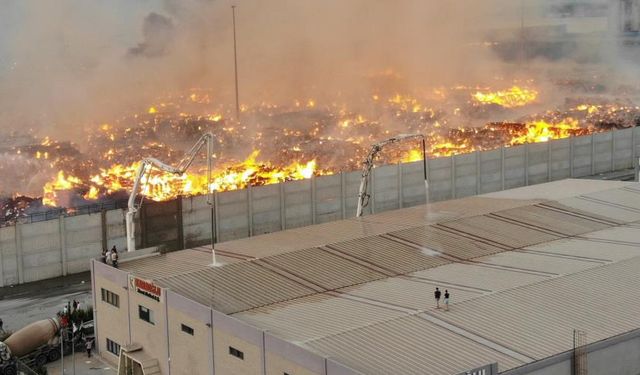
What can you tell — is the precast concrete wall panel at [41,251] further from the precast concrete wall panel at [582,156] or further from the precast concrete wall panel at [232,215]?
the precast concrete wall panel at [582,156]

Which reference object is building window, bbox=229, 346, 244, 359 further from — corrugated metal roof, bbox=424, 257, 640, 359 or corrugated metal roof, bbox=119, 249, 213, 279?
corrugated metal roof, bbox=119, 249, 213, 279

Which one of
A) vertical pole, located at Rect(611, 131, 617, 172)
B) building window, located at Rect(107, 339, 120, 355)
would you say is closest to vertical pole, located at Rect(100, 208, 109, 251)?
building window, located at Rect(107, 339, 120, 355)

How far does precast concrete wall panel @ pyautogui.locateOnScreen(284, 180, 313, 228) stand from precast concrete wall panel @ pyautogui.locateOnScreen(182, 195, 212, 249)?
3.15 meters

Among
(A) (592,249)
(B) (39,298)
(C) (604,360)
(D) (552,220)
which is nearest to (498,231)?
(D) (552,220)

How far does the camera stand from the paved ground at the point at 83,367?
2203 cm

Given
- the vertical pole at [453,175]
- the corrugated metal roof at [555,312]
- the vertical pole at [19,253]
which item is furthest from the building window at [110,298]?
the vertical pole at [453,175]

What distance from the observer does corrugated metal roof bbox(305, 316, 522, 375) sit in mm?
15984

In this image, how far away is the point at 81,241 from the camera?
29656 millimetres

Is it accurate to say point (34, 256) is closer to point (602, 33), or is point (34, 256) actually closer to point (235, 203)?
point (235, 203)

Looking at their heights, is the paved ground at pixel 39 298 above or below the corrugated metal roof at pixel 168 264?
below

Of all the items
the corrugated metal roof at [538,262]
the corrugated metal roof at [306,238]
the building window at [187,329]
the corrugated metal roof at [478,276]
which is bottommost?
the building window at [187,329]

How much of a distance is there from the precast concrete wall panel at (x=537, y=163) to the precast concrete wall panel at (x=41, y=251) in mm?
20171

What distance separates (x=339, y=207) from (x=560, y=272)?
14.5 meters

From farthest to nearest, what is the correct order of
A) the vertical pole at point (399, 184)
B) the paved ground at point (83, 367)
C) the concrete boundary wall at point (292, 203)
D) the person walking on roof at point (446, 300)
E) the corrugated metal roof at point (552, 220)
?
the vertical pole at point (399, 184) → the concrete boundary wall at point (292, 203) → the corrugated metal roof at point (552, 220) → the paved ground at point (83, 367) → the person walking on roof at point (446, 300)
